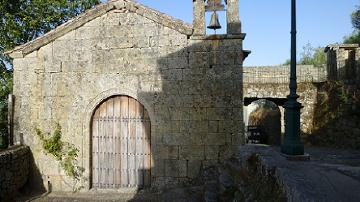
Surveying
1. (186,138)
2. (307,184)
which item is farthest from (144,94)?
(307,184)

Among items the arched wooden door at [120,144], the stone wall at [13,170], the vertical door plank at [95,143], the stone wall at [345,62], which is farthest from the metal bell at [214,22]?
the stone wall at [345,62]

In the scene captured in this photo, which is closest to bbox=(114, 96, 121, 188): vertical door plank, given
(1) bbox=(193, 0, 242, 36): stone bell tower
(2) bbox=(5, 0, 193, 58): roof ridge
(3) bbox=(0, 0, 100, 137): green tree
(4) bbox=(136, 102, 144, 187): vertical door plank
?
(4) bbox=(136, 102, 144, 187): vertical door plank

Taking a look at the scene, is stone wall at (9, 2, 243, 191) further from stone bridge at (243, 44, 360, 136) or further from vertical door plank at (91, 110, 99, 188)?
stone bridge at (243, 44, 360, 136)

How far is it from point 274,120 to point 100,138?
1263 cm

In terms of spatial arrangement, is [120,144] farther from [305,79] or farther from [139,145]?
[305,79]

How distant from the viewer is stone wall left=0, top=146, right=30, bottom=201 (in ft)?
25.0

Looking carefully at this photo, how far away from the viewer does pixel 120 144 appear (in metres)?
8.91

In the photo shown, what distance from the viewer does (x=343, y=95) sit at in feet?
43.4

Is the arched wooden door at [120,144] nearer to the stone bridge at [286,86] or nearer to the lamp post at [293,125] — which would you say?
the lamp post at [293,125]

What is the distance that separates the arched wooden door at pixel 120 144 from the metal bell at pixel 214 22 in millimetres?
2819

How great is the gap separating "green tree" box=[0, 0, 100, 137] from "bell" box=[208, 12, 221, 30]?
9.07m

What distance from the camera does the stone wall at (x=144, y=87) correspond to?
8375mm

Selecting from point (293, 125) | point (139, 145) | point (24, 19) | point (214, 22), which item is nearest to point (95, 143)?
point (139, 145)

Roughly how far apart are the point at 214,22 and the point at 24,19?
381 inches
